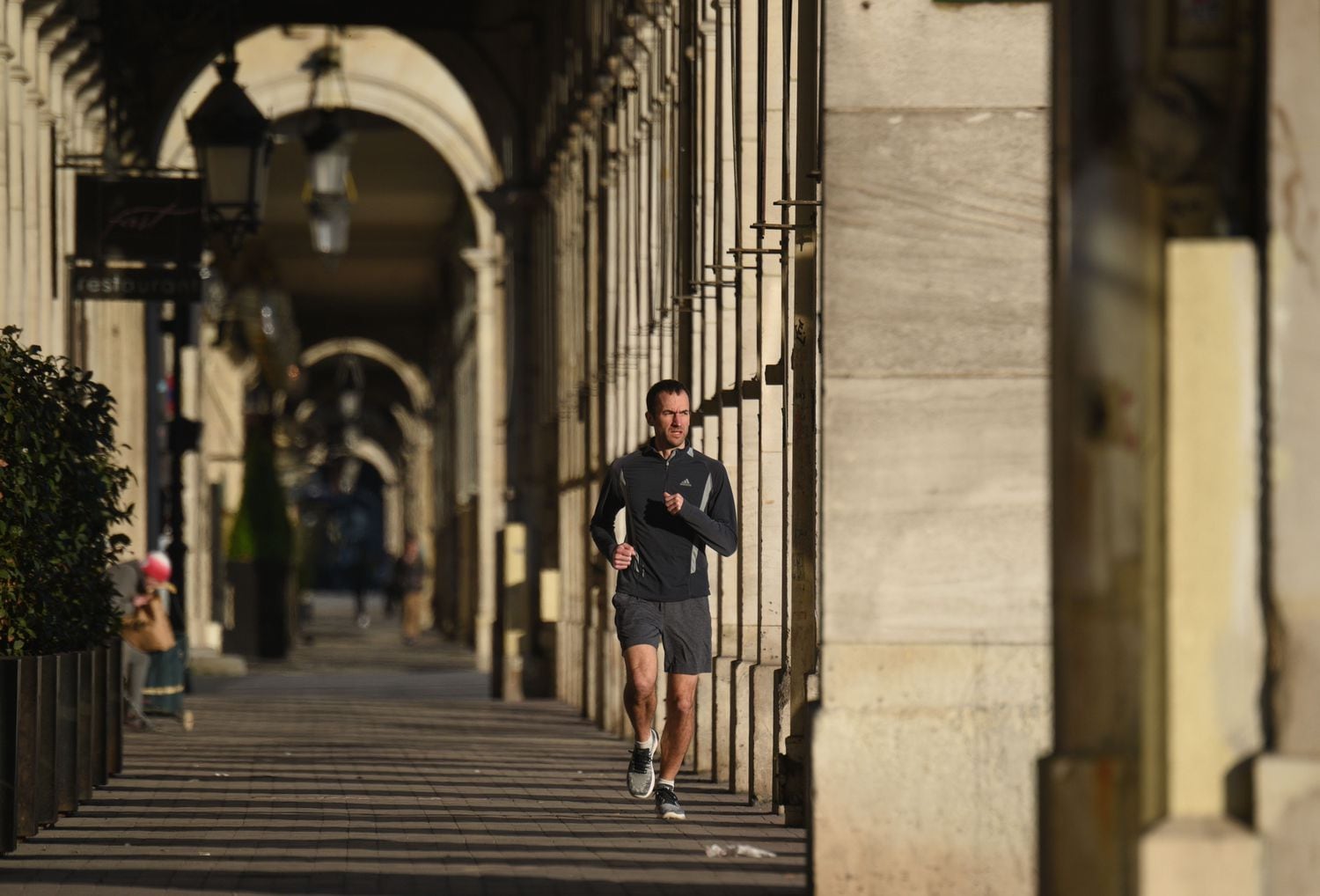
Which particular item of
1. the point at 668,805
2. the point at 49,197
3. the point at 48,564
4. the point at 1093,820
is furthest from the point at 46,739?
the point at 49,197

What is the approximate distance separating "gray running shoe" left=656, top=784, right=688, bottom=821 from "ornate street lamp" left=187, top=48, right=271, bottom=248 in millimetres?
8857

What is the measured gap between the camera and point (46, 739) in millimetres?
11258

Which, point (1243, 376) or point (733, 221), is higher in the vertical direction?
point (733, 221)

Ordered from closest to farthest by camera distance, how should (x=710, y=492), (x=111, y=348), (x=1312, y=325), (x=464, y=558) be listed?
(x=1312, y=325) < (x=710, y=492) < (x=111, y=348) < (x=464, y=558)

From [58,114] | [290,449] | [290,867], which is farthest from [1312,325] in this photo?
[290,449]

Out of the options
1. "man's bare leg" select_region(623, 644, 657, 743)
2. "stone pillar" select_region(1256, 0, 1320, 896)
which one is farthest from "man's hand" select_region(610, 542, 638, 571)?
"stone pillar" select_region(1256, 0, 1320, 896)

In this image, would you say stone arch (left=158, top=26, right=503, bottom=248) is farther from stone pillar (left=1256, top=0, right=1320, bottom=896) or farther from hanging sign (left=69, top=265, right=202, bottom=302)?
stone pillar (left=1256, top=0, right=1320, bottom=896)

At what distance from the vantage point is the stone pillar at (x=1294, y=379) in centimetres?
624

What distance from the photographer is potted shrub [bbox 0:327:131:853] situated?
424 inches

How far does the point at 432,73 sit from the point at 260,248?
1513 centimetres

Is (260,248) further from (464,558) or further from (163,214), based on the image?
(163,214)

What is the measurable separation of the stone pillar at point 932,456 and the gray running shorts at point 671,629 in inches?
112

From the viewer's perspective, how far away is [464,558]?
45531mm

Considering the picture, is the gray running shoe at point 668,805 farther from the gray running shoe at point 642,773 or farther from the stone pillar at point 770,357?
the stone pillar at point 770,357
